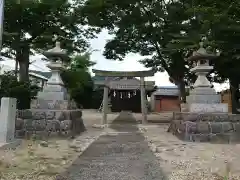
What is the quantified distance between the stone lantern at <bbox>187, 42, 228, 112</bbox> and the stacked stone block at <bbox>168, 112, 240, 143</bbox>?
1.14ft

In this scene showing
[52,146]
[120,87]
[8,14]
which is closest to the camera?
[52,146]

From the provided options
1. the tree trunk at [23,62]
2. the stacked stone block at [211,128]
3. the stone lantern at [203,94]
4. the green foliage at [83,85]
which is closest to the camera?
the stacked stone block at [211,128]

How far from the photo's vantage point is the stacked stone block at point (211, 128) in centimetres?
898

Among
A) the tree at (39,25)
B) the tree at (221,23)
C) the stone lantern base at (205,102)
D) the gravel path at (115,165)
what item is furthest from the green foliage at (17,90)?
the tree at (221,23)

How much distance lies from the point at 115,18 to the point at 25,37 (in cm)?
496

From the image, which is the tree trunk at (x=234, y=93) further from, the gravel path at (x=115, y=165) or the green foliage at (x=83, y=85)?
the green foliage at (x=83, y=85)

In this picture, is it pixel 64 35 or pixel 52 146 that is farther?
pixel 64 35

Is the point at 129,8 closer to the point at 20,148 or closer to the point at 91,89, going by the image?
the point at 20,148

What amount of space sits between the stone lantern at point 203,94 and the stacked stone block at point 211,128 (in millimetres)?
348

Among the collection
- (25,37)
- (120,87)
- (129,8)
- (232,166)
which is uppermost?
(129,8)

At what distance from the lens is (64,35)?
1644 cm

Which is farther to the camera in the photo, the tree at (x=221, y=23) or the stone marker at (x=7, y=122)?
the tree at (x=221, y=23)

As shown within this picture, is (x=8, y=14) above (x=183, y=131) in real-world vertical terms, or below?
above

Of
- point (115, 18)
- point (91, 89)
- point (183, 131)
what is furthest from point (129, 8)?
point (91, 89)
